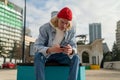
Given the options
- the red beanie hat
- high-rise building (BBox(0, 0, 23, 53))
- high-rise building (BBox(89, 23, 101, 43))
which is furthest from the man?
high-rise building (BBox(89, 23, 101, 43))

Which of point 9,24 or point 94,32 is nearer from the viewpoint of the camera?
point 9,24

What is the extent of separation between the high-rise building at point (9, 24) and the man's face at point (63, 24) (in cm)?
10955

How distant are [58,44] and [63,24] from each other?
0.87 ft

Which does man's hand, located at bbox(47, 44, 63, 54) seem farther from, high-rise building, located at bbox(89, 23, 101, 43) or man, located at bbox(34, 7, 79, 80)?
high-rise building, located at bbox(89, 23, 101, 43)

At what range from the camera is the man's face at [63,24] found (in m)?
3.52

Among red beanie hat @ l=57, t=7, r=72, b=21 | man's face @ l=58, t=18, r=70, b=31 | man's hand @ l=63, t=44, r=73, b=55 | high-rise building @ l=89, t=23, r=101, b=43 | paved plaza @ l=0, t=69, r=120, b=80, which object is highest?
high-rise building @ l=89, t=23, r=101, b=43

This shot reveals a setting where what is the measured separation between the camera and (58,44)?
3.64m

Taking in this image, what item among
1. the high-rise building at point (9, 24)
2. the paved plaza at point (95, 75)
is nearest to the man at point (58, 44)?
the paved plaza at point (95, 75)

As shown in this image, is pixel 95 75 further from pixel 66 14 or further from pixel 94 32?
pixel 94 32

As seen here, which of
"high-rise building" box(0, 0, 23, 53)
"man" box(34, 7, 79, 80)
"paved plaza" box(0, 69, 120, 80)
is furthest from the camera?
"high-rise building" box(0, 0, 23, 53)

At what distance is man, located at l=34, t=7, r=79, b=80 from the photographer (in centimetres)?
347

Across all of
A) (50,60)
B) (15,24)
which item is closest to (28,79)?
(50,60)

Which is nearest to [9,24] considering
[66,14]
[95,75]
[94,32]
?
[94,32]

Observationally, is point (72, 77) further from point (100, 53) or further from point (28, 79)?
point (100, 53)
